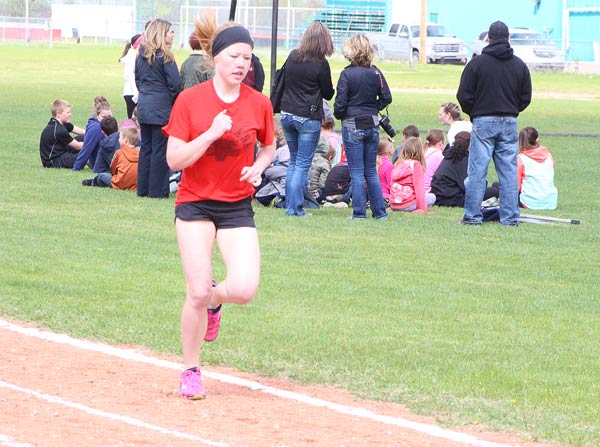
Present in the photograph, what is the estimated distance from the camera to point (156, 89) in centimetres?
1405

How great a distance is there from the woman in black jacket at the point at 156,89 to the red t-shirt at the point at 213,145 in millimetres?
7636

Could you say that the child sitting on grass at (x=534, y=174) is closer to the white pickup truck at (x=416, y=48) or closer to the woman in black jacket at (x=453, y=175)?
the woman in black jacket at (x=453, y=175)

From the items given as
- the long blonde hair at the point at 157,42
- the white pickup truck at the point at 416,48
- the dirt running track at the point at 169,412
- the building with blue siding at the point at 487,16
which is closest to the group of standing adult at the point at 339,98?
the long blonde hair at the point at 157,42

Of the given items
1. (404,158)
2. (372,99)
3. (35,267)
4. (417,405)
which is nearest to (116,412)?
(417,405)

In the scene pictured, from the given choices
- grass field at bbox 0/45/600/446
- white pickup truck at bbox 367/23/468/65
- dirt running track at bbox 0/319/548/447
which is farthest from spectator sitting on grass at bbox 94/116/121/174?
white pickup truck at bbox 367/23/468/65

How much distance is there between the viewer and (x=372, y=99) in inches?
515

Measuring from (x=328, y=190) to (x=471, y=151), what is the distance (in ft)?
7.78

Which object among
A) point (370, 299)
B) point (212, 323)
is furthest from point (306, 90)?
point (212, 323)

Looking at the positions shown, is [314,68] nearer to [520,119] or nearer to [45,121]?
[45,121]

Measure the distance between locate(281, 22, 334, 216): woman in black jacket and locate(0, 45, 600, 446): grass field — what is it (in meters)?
0.88

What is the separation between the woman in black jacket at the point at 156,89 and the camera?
13.9 m

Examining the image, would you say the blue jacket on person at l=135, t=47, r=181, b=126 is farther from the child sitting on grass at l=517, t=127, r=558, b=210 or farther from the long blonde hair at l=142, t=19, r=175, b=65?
the child sitting on grass at l=517, t=127, r=558, b=210

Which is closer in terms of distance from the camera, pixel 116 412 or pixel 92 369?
pixel 116 412

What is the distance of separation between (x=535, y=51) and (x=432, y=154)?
39.8 m
